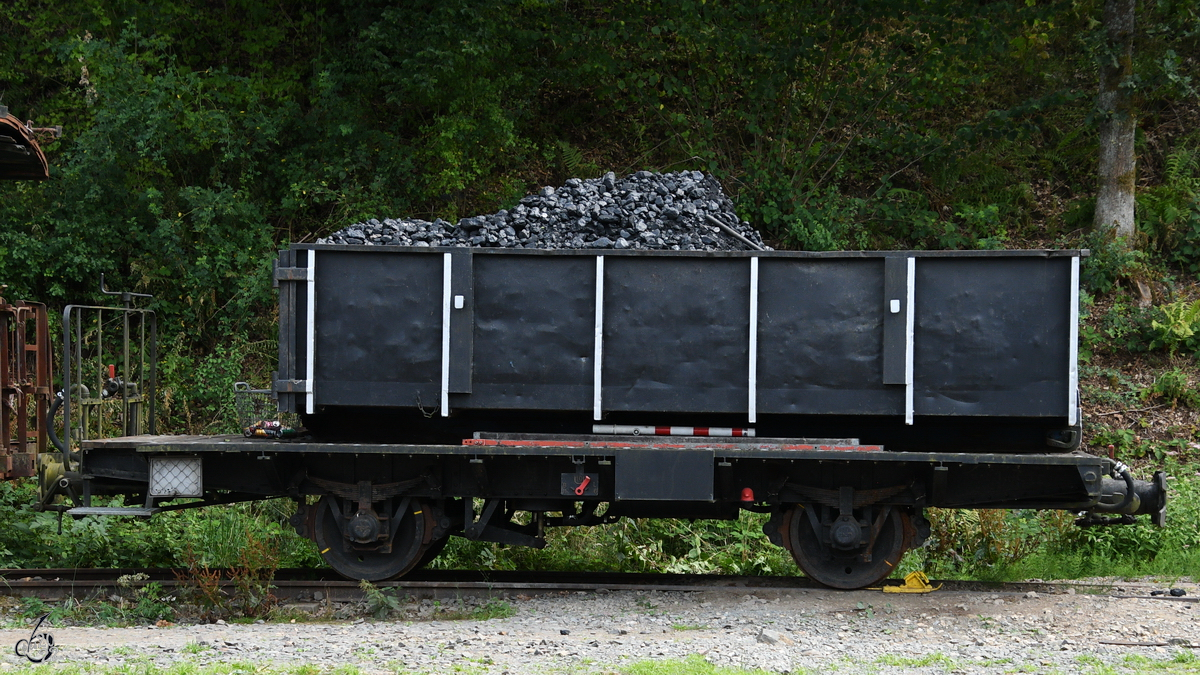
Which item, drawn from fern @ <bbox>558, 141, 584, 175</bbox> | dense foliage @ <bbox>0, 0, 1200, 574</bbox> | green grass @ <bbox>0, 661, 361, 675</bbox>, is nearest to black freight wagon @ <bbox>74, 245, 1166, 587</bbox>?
green grass @ <bbox>0, 661, 361, 675</bbox>

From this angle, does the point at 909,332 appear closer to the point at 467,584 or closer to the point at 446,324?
the point at 446,324

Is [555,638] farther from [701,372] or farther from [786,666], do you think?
[701,372]

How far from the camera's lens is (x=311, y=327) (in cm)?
730

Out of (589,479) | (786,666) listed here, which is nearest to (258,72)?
(589,479)

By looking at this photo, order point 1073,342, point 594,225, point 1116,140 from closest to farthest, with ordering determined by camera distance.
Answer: point 1073,342 → point 594,225 → point 1116,140

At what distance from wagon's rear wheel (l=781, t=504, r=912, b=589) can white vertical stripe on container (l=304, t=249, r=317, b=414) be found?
373cm

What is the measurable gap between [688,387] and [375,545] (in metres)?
2.76

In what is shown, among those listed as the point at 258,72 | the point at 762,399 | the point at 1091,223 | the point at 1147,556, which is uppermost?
the point at 258,72

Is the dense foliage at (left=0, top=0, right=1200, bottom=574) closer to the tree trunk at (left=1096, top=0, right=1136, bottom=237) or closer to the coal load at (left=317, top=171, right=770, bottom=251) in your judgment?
the tree trunk at (left=1096, top=0, right=1136, bottom=237)

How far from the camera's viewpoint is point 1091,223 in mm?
15953

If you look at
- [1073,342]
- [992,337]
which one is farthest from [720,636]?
[1073,342]

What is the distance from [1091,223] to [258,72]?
14098mm

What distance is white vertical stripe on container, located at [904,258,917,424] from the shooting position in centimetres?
702

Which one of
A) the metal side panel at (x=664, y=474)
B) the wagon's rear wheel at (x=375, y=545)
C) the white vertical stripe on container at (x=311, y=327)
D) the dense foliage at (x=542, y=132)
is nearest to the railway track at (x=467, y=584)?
the wagon's rear wheel at (x=375, y=545)
